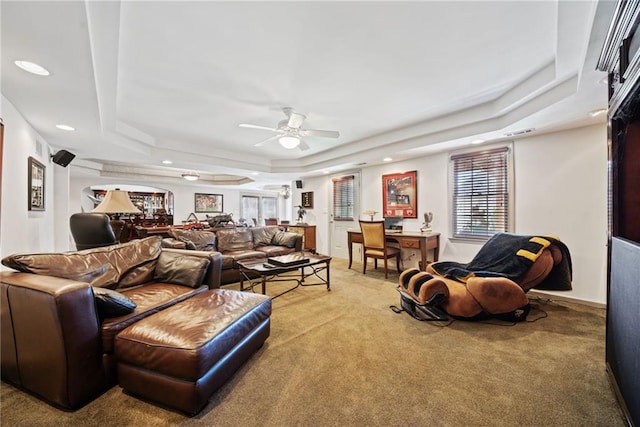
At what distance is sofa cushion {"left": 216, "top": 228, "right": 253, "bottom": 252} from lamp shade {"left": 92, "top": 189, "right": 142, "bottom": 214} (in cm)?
133

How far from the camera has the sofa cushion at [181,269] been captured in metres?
2.40

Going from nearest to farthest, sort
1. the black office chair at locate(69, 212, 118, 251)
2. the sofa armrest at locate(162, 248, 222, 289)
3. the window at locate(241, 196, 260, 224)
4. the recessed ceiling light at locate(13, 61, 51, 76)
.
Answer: the recessed ceiling light at locate(13, 61, 51, 76) → the sofa armrest at locate(162, 248, 222, 289) → the black office chair at locate(69, 212, 118, 251) → the window at locate(241, 196, 260, 224)

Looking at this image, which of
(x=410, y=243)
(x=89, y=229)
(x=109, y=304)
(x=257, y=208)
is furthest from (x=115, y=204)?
(x=257, y=208)

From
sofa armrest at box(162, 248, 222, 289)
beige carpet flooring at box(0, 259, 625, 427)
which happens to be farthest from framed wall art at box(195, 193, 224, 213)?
beige carpet flooring at box(0, 259, 625, 427)

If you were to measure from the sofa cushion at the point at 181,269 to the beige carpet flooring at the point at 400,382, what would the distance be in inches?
34.3

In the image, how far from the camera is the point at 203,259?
98.0 inches

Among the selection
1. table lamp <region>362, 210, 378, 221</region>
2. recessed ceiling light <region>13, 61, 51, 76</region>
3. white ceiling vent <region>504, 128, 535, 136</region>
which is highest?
recessed ceiling light <region>13, 61, 51, 76</region>

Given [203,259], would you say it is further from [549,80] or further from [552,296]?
[552,296]

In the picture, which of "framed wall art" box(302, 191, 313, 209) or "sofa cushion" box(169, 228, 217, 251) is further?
"framed wall art" box(302, 191, 313, 209)

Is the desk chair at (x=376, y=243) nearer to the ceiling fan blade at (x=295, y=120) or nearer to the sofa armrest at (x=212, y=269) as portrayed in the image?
the ceiling fan blade at (x=295, y=120)

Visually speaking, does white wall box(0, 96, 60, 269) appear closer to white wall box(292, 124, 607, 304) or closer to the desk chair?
the desk chair

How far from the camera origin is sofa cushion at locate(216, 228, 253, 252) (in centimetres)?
459

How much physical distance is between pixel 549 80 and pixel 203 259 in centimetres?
361

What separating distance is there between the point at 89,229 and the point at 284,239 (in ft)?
9.63
